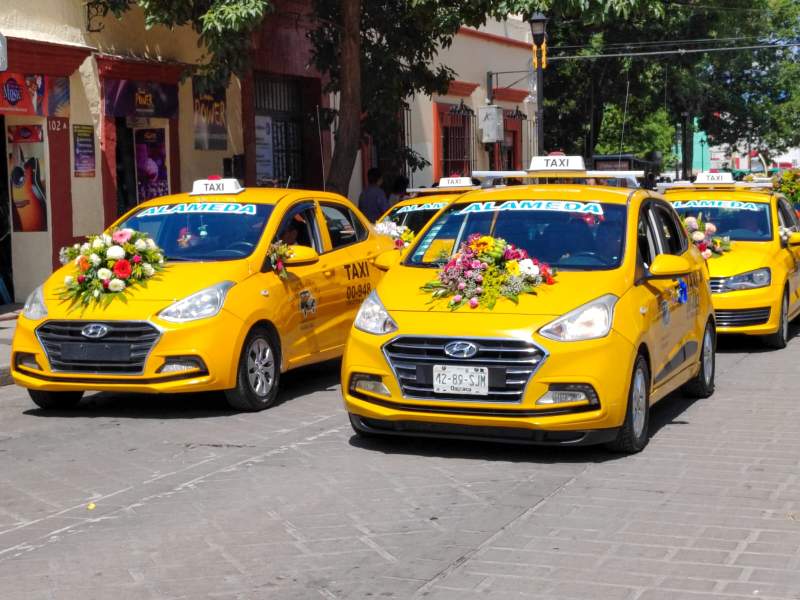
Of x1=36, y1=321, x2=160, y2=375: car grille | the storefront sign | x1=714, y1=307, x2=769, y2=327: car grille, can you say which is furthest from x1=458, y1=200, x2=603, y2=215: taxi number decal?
the storefront sign

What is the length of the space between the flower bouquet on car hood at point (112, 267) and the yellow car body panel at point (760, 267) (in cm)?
602

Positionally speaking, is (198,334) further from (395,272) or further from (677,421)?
(677,421)

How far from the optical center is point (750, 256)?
44.9 feet

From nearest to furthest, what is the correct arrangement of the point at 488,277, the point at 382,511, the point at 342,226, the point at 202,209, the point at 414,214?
the point at 382,511
the point at 488,277
the point at 202,209
the point at 342,226
the point at 414,214

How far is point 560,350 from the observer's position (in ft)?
24.8

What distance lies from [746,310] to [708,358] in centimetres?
320

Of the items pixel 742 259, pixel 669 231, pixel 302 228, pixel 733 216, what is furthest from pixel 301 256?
pixel 733 216

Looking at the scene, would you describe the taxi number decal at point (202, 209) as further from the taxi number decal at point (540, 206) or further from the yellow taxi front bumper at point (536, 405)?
the yellow taxi front bumper at point (536, 405)

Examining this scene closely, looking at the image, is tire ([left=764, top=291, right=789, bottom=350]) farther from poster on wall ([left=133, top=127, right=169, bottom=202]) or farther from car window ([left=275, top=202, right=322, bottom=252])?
poster on wall ([left=133, top=127, right=169, bottom=202])

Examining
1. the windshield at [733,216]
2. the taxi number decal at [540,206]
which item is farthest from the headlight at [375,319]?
the windshield at [733,216]

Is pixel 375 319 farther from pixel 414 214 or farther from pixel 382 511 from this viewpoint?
pixel 414 214

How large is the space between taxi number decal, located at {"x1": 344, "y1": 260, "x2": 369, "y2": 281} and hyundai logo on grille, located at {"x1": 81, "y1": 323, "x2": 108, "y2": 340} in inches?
103

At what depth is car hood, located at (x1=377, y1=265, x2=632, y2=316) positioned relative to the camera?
7.84 metres

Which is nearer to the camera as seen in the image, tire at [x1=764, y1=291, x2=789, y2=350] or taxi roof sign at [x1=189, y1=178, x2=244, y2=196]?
taxi roof sign at [x1=189, y1=178, x2=244, y2=196]
